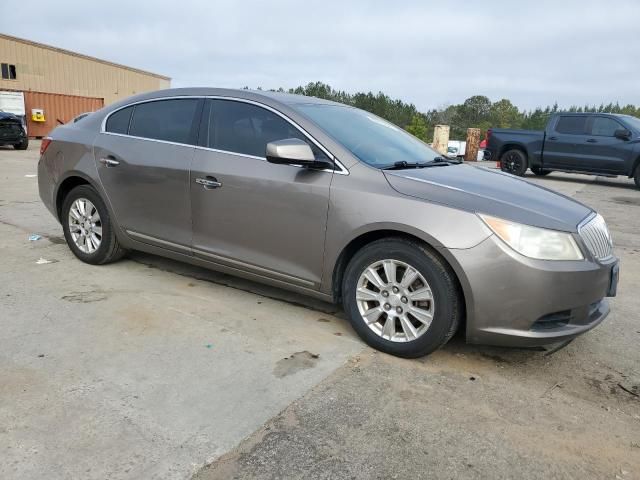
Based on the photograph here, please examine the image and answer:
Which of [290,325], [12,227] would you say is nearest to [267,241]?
[290,325]

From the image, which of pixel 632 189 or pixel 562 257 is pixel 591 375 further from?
pixel 632 189

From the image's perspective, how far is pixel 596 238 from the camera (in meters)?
3.12

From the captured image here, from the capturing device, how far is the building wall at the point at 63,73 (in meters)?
32.9

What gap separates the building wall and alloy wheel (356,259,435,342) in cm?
3636

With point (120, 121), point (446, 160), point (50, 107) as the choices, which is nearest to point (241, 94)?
point (120, 121)

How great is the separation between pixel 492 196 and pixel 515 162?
11.8 metres

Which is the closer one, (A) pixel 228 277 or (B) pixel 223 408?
(B) pixel 223 408

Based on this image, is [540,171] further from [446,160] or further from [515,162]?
[446,160]

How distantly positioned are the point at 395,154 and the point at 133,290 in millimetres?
2305

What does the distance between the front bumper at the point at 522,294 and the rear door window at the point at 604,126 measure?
1121cm

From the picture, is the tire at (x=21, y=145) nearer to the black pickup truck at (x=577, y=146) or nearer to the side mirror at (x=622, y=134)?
the black pickup truck at (x=577, y=146)

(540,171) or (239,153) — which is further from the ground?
(239,153)

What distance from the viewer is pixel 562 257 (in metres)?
2.85

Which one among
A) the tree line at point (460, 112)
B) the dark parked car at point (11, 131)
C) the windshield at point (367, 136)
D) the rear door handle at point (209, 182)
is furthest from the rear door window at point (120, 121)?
the tree line at point (460, 112)
